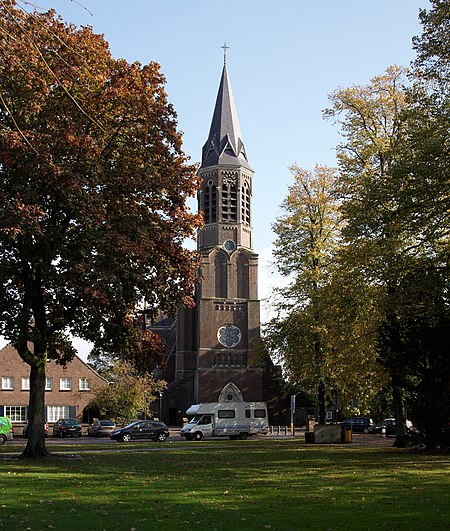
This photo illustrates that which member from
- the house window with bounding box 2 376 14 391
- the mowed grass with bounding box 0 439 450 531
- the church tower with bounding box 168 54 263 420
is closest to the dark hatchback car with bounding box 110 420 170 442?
the house window with bounding box 2 376 14 391

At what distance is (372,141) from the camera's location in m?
34.7

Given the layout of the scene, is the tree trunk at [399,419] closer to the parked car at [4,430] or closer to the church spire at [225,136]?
the parked car at [4,430]

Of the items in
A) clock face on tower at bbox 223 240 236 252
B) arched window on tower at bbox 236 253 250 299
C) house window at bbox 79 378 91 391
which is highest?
clock face on tower at bbox 223 240 236 252

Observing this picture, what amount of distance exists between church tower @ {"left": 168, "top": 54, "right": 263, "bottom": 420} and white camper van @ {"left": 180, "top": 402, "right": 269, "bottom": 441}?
24896mm

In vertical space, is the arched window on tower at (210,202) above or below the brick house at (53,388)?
above

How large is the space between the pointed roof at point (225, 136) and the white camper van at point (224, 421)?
4153 cm

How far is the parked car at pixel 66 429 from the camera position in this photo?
182 ft

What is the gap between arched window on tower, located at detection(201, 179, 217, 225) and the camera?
287ft

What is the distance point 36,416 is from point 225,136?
6769cm

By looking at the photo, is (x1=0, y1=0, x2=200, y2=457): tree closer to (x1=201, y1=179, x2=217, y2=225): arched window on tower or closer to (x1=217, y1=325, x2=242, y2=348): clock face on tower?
(x1=217, y1=325, x2=242, y2=348): clock face on tower

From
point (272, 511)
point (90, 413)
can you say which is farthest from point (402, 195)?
point (90, 413)

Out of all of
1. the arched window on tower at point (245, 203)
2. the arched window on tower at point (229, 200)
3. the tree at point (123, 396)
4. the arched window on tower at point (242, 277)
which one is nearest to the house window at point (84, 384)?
the tree at point (123, 396)

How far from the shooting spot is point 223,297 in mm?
83875

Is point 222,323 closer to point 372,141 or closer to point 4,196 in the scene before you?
point 372,141
